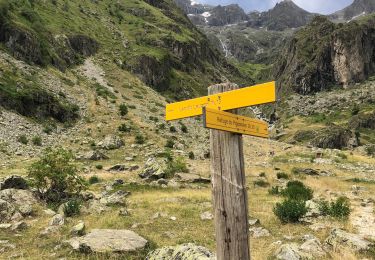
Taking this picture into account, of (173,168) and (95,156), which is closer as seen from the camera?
(173,168)

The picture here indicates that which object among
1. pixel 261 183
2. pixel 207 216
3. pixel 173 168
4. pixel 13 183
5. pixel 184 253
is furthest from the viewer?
pixel 173 168

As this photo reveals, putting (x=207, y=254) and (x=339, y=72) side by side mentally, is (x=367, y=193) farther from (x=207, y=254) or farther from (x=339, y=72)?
(x=339, y=72)

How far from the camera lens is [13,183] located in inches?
810

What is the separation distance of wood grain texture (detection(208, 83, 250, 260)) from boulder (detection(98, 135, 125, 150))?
36.4 m

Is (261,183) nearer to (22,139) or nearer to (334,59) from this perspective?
(22,139)

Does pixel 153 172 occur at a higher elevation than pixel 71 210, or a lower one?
higher

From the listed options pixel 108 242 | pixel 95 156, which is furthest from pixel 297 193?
pixel 95 156

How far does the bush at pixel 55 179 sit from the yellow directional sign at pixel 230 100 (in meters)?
15.9

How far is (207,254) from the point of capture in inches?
380

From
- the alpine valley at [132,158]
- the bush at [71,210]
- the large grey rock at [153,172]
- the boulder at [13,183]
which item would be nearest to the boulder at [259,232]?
the alpine valley at [132,158]

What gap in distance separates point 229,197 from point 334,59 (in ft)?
557

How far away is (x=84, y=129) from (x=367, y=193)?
1301 inches

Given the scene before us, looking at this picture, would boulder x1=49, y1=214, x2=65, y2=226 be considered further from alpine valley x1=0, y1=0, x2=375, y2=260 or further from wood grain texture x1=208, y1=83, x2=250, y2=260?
wood grain texture x1=208, y1=83, x2=250, y2=260

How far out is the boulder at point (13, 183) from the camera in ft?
66.5
